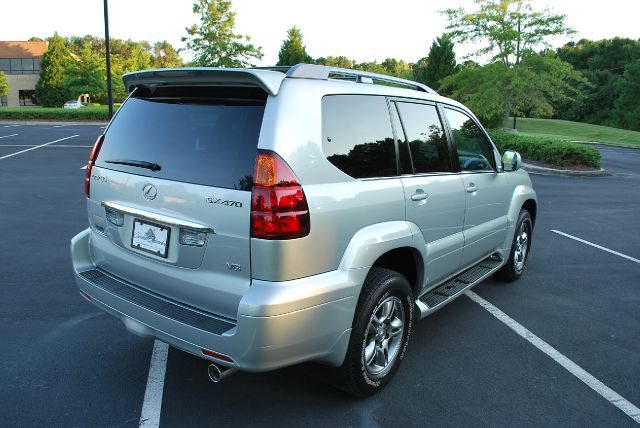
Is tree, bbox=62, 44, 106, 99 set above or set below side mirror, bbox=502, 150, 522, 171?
above

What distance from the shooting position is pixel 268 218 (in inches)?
92.8

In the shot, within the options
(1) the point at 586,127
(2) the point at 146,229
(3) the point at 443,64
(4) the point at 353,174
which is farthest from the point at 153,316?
(1) the point at 586,127

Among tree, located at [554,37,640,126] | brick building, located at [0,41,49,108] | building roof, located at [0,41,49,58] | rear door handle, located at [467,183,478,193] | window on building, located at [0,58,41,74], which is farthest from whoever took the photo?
window on building, located at [0,58,41,74]

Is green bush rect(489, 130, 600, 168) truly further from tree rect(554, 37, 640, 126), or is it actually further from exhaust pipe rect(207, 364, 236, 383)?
tree rect(554, 37, 640, 126)

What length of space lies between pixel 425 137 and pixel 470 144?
2.83 feet

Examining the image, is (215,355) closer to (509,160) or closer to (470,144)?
(470,144)

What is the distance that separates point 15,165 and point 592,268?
46.6ft

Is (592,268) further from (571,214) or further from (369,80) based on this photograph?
(369,80)

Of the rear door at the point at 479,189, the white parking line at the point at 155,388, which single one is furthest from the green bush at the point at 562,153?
the white parking line at the point at 155,388

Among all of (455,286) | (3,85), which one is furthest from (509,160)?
(3,85)

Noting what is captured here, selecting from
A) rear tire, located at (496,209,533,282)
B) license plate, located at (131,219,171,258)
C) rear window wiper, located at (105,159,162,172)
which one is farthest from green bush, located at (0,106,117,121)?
license plate, located at (131,219,171,258)

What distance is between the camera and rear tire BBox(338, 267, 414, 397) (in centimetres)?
284

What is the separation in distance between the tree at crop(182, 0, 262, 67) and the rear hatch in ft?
113

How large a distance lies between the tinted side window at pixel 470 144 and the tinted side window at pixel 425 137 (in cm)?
26
